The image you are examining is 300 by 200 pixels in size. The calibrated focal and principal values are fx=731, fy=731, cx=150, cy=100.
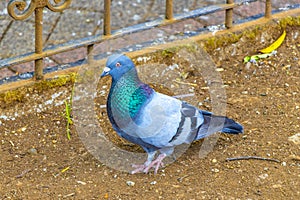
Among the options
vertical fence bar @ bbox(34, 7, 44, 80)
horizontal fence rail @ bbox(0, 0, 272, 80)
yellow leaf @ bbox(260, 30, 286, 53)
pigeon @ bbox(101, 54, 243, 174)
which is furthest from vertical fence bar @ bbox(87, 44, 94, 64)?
yellow leaf @ bbox(260, 30, 286, 53)

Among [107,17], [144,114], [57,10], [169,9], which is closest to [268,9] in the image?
[169,9]

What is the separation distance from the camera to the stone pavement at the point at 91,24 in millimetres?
4785

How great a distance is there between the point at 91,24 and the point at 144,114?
1.81 metres

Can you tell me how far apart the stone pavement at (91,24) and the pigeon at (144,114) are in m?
1.07

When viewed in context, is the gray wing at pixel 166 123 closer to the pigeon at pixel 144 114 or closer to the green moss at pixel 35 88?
the pigeon at pixel 144 114

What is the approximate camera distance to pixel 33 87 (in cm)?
410

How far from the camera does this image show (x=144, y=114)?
3.46 meters

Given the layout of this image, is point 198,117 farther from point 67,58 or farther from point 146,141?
point 67,58

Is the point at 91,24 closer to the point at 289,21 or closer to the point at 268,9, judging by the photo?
the point at 268,9

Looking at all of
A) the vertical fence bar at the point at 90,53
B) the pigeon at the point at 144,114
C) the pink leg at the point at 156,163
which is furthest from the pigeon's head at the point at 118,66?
the vertical fence bar at the point at 90,53

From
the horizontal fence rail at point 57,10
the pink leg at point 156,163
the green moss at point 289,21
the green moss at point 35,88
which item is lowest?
the pink leg at point 156,163

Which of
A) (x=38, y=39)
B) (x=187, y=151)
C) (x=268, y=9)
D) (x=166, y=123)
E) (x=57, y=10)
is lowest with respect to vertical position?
(x=187, y=151)

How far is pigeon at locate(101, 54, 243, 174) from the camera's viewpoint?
11.3ft

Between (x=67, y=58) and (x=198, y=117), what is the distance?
4.58ft
